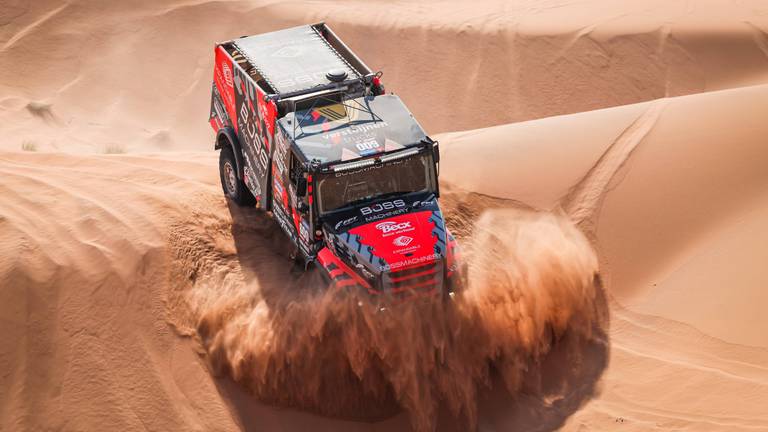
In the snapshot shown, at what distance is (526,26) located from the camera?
21.1 metres

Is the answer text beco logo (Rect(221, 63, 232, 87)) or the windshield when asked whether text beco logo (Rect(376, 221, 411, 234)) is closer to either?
the windshield

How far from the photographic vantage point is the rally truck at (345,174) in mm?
9477

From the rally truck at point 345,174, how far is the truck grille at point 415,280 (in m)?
0.01

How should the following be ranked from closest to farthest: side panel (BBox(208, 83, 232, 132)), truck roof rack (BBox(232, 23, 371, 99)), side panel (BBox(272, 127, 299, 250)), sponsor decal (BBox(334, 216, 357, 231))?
sponsor decal (BBox(334, 216, 357, 231)) < side panel (BBox(272, 127, 299, 250)) < truck roof rack (BBox(232, 23, 371, 99)) < side panel (BBox(208, 83, 232, 132))

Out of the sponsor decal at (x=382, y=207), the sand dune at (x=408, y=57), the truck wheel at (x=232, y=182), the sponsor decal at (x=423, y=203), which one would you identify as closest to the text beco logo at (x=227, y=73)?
the truck wheel at (x=232, y=182)

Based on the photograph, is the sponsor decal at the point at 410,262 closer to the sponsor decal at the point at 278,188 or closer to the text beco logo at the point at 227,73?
the sponsor decal at the point at 278,188

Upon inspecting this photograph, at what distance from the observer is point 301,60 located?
1167 centimetres

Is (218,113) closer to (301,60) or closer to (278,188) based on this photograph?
(301,60)

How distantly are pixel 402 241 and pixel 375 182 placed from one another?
84 centimetres

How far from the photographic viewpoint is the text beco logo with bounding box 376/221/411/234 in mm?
9680

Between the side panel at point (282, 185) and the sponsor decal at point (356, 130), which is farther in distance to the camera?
the side panel at point (282, 185)

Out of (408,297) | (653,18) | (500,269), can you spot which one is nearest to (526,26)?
(653,18)

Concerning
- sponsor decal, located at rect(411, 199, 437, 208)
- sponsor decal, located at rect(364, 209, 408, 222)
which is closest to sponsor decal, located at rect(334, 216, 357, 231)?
sponsor decal, located at rect(364, 209, 408, 222)

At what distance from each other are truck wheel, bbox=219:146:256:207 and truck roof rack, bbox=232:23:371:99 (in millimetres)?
1366
